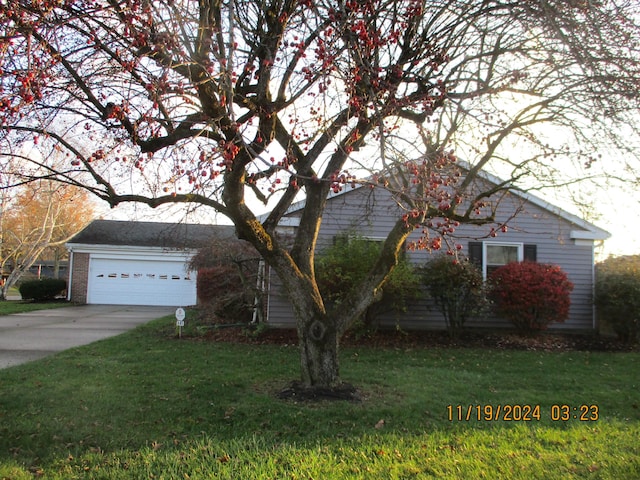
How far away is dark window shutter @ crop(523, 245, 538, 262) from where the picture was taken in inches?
511

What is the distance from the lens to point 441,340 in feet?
36.9

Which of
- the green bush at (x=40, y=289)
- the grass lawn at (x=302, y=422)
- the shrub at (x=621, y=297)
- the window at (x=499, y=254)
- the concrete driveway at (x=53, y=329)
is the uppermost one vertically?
the window at (x=499, y=254)

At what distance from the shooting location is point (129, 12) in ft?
14.9

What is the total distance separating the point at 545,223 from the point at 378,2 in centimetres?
944

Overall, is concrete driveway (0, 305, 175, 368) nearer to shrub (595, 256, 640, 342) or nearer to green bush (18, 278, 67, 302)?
green bush (18, 278, 67, 302)

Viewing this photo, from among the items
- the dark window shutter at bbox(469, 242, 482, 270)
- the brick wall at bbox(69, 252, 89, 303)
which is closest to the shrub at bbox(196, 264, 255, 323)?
the dark window shutter at bbox(469, 242, 482, 270)

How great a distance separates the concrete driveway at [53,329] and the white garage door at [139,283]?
3.05 m

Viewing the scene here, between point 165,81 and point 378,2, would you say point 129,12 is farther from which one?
point 378,2

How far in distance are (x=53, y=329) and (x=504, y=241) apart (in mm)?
12061

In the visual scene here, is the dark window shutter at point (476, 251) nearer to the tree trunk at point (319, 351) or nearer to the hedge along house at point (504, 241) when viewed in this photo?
the hedge along house at point (504, 241)

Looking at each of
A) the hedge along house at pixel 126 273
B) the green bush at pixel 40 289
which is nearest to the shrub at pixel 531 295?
the hedge along house at pixel 126 273

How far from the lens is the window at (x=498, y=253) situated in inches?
505

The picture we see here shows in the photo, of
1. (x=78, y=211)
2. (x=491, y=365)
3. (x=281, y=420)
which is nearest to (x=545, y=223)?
(x=491, y=365)

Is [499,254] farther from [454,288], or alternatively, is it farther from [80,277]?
[80,277]
